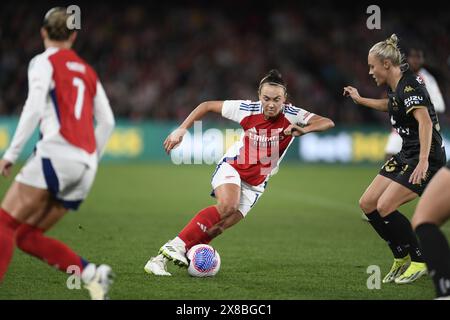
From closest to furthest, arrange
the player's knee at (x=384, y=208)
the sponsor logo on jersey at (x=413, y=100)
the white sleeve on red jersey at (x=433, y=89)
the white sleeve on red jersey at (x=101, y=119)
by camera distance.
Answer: the white sleeve on red jersey at (x=101, y=119) < the sponsor logo on jersey at (x=413, y=100) < the player's knee at (x=384, y=208) < the white sleeve on red jersey at (x=433, y=89)

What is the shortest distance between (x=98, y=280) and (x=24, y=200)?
74 cm

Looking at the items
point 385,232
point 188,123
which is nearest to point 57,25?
point 188,123

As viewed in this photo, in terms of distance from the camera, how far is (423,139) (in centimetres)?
599

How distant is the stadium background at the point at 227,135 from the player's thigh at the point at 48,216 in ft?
2.53

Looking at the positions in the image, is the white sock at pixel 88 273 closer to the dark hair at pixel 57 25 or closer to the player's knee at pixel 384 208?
the dark hair at pixel 57 25

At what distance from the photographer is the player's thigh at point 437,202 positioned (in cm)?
487

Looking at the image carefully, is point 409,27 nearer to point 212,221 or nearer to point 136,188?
point 136,188

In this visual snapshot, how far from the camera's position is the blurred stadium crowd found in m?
22.8

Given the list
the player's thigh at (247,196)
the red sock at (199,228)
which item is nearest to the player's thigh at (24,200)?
the red sock at (199,228)

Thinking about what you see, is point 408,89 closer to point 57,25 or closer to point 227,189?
point 227,189

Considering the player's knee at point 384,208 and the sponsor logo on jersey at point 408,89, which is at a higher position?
the sponsor logo on jersey at point 408,89

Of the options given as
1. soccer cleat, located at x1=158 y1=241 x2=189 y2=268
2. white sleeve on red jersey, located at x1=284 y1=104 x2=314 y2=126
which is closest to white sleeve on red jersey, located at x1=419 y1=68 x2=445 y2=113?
white sleeve on red jersey, located at x1=284 y1=104 x2=314 y2=126

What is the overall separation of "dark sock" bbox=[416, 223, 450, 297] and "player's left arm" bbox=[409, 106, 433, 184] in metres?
1.10

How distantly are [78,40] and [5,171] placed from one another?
18961 millimetres
